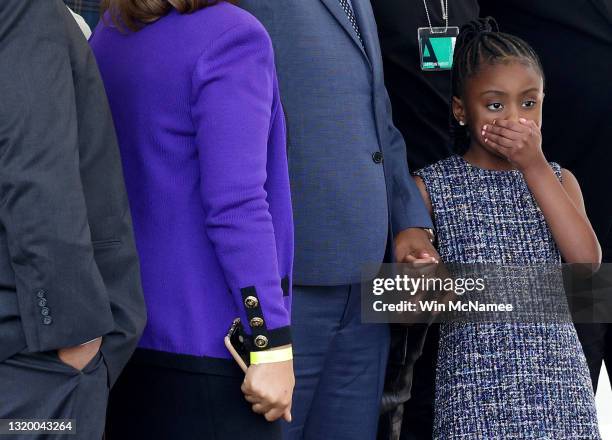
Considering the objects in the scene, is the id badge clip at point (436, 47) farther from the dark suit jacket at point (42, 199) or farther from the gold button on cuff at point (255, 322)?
the dark suit jacket at point (42, 199)

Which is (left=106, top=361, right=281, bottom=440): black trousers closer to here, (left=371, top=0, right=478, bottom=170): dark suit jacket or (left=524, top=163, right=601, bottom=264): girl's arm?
(left=524, top=163, right=601, bottom=264): girl's arm

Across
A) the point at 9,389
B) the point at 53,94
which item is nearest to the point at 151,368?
the point at 9,389

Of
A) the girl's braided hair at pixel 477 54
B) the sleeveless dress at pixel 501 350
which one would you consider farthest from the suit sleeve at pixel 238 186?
the girl's braided hair at pixel 477 54

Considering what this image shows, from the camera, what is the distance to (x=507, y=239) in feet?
7.94

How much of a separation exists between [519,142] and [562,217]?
A: 21cm

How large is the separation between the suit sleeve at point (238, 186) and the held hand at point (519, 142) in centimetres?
87

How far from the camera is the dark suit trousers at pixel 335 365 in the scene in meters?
2.19

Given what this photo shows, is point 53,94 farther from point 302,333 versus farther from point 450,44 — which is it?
point 450,44

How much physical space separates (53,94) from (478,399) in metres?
1.30

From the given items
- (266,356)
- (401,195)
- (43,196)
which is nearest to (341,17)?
(401,195)

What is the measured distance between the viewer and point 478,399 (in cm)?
234

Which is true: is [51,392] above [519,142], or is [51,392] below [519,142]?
above
